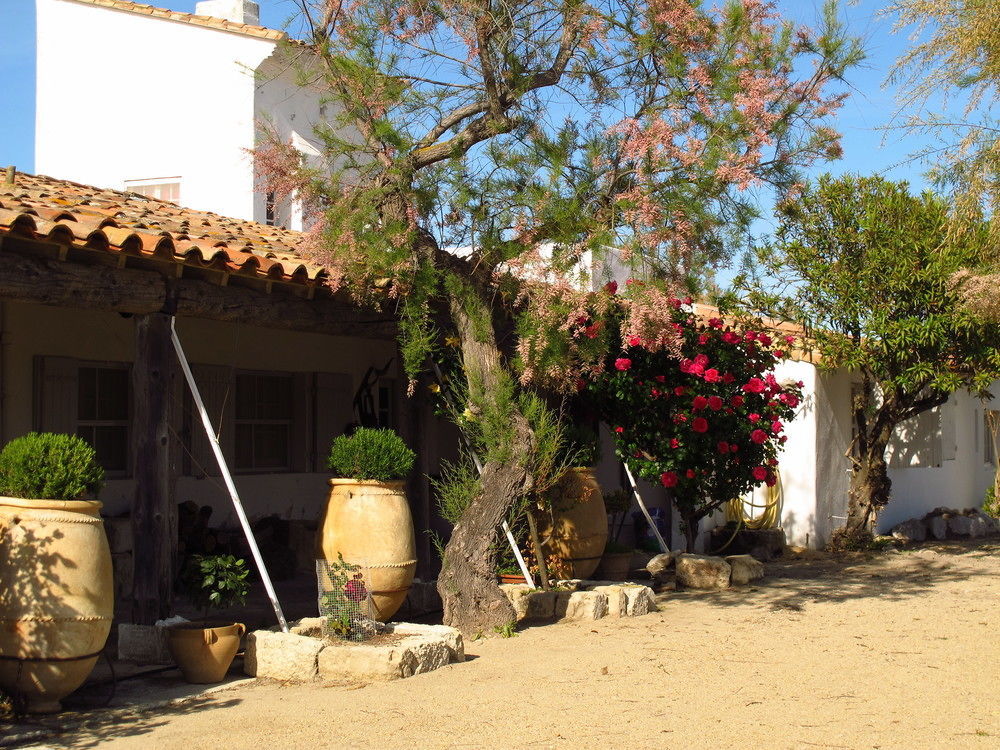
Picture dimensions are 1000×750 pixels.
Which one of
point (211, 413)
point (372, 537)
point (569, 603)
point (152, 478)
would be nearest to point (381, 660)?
point (372, 537)

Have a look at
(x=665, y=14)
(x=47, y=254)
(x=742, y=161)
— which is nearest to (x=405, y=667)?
(x=47, y=254)

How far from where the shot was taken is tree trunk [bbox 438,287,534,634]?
742 cm

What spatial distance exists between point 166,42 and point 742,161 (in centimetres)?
1037

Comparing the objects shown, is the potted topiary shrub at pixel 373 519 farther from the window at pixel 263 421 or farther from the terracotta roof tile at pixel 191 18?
the terracotta roof tile at pixel 191 18

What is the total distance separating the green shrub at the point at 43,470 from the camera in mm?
5438

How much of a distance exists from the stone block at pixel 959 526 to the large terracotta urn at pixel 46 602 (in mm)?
13378

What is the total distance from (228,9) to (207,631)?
39.6 ft

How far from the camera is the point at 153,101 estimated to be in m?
14.9

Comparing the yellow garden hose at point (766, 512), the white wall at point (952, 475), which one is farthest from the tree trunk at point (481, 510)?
the white wall at point (952, 475)

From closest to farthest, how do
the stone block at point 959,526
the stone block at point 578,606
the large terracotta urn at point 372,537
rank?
1. the large terracotta urn at point 372,537
2. the stone block at point 578,606
3. the stone block at point 959,526

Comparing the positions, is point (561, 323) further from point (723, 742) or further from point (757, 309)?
point (757, 309)

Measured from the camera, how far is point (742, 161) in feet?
23.6

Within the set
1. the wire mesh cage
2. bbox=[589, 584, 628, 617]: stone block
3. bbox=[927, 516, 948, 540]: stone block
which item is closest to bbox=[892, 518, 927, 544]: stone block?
bbox=[927, 516, 948, 540]: stone block

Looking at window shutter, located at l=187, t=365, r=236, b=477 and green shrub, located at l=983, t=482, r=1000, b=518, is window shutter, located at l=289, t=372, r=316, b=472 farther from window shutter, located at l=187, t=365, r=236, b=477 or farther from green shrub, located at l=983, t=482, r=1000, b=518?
green shrub, located at l=983, t=482, r=1000, b=518
